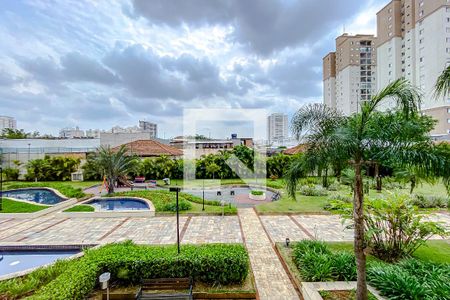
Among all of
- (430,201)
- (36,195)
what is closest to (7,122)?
(36,195)

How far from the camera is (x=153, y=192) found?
16.2 m

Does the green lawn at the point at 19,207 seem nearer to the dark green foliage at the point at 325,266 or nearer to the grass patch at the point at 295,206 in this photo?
the grass patch at the point at 295,206

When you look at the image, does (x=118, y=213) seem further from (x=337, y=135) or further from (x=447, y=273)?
(x=447, y=273)

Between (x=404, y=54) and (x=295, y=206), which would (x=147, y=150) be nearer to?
(x=295, y=206)

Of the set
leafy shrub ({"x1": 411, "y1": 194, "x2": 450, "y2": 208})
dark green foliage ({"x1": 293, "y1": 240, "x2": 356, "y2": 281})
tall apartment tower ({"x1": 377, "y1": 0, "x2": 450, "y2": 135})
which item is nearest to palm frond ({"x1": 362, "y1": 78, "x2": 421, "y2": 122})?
dark green foliage ({"x1": 293, "y1": 240, "x2": 356, "y2": 281})

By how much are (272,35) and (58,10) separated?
13.6 metres

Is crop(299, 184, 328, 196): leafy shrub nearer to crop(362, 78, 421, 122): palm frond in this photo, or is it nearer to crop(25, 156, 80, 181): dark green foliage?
crop(362, 78, 421, 122): palm frond

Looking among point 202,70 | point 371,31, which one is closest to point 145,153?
point 202,70

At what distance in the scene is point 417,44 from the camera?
38281 mm

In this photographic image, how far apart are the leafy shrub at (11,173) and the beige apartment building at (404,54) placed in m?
38.0

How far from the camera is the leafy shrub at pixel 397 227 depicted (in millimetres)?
6906

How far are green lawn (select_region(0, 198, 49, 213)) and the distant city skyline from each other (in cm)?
1028

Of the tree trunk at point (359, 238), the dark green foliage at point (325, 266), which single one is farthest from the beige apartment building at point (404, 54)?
the tree trunk at point (359, 238)

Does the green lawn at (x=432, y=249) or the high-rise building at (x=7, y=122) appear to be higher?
the high-rise building at (x=7, y=122)
